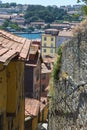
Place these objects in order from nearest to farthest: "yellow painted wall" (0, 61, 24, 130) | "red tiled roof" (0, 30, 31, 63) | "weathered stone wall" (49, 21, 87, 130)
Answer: "red tiled roof" (0, 30, 31, 63)
"weathered stone wall" (49, 21, 87, 130)
"yellow painted wall" (0, 61, 24, 130)

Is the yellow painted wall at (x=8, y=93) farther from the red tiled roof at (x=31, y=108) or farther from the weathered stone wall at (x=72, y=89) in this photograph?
the red tiled roof at (x=31, y=108)

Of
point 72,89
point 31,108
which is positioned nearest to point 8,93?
point 72,89

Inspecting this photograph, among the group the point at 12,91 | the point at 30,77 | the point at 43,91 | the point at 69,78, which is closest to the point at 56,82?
the point at 69,78

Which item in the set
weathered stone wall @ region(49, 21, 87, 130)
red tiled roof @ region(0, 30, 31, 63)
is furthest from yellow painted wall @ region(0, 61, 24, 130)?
weathered stone wall @ region(49, 21, 87, 130)

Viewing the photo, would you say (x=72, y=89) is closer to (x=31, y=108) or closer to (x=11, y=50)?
(x=11, y=50)

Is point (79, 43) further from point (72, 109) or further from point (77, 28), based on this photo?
point (72, 109)

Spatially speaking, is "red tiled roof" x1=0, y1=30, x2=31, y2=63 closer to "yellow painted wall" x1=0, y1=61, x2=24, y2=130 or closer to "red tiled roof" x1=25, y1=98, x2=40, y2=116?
"yellow painted wall" x1=0, y1=61, x2=24, y2=130

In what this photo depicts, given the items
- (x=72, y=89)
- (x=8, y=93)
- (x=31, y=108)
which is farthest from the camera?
(x=31, y=108)

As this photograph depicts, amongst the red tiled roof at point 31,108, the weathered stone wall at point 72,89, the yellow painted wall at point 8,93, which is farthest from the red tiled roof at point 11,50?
the red tiled roof at point 31,108

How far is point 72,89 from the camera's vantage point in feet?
47.4

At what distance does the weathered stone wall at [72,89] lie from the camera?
42.5 ft

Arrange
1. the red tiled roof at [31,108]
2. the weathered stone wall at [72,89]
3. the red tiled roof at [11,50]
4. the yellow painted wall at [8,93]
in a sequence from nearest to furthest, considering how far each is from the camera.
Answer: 1. the red tiled roof at [11,50]
2. the weathered stone wall at [72,89]
3. the yellow painted wall at [8,93]
4. the red tiled roof at [31,108]

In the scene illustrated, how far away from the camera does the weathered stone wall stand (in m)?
12.9

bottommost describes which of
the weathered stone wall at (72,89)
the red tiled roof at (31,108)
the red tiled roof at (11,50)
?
the red tiled roof at (31,108)
